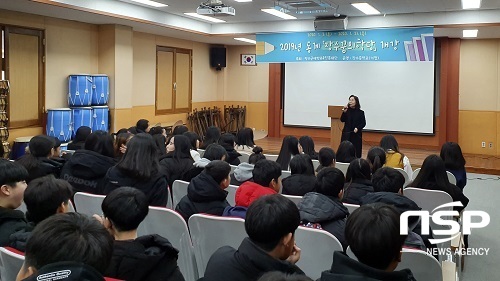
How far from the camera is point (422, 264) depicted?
223cm

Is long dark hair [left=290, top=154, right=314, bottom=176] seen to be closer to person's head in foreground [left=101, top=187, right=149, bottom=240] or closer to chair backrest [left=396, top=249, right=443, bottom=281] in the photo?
chair backrest [left=396, top=249, right=443, bottom=281]

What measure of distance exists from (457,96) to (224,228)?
30.1 feet

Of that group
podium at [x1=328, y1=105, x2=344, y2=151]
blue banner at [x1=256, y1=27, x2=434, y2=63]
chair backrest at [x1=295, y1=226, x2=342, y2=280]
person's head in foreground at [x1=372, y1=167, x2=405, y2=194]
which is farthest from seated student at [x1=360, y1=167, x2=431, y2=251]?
podium at [x1=328, y1=105, x2=344, y2=151]

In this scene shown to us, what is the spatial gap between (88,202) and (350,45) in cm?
653

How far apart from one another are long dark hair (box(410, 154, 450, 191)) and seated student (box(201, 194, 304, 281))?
2419 millimetres

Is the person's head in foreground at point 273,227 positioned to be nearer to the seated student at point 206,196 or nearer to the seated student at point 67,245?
the seated student at point 67,245

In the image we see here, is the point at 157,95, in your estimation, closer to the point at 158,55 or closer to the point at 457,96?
the point at 158,55

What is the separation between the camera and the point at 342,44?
8672 millimetres

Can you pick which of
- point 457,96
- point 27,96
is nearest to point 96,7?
point 27,96

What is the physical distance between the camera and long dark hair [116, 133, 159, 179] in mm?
3385

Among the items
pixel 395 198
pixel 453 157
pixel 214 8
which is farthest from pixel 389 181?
pixel 214 8

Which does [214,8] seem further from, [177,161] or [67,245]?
[67,245]

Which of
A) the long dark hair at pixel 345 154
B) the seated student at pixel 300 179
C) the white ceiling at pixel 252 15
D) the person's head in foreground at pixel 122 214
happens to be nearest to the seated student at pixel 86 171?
the seated student at pixel 300 179

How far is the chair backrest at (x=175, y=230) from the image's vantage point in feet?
8.95
